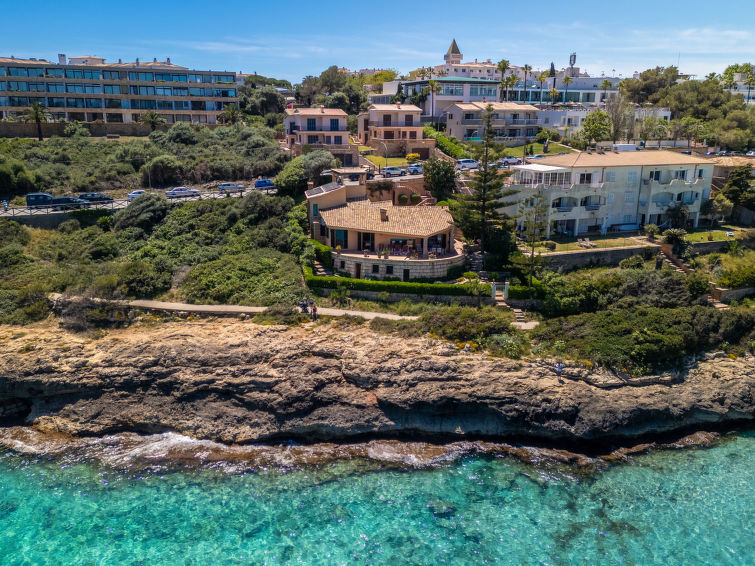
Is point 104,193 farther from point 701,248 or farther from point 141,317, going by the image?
point 701,248

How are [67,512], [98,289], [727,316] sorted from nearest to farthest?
1. [67,512]
2. [727,316]
3. [98,289]

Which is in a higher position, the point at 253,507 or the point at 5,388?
the point at 5,388

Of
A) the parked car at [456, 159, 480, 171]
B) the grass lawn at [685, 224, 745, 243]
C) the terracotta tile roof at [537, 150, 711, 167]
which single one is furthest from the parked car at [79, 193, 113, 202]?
the grass lawn at [685, 224, 745, 243]

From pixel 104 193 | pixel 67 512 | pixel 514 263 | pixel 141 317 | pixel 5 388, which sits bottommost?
pixel 67 512

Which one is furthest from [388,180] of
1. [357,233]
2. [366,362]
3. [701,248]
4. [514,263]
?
[701,248]

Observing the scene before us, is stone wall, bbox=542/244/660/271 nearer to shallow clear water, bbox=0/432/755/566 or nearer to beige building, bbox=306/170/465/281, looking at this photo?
beige building, bbox=306/170/465/281

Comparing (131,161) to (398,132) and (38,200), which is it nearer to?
(38,200)

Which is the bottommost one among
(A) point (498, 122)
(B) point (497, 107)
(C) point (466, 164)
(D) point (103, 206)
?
(D) point (103, 206)

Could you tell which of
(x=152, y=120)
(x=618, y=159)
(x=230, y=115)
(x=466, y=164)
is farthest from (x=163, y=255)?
(x=230, y=115)
